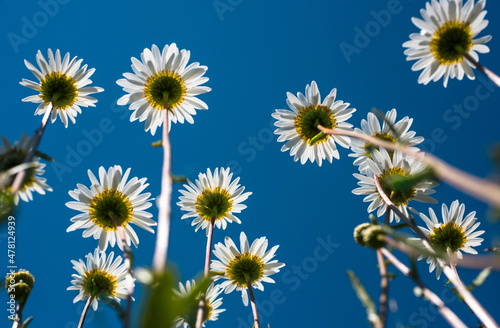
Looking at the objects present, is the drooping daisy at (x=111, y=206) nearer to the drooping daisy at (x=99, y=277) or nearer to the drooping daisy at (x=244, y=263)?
the drooping daisy at (x=99, y=277)

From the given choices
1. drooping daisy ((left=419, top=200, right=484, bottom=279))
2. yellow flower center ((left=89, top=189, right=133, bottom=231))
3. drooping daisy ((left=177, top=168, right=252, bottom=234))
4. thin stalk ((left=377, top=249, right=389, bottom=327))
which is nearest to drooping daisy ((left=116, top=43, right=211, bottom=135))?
yellow flower center ((left=89, top=189, right=133, bottom=231))

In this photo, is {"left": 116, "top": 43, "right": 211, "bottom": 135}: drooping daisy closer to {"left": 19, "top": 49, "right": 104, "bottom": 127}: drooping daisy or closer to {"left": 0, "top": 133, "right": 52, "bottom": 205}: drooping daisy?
{"left": 19, "top": 49, "right": 104, "bottom": 127}: drooping daisy

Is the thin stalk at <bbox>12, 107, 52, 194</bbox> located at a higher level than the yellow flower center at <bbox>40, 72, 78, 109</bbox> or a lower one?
lower

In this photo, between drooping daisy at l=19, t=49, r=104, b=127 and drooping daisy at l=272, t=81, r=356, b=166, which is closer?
drooping daisy at l=19, t=49, r=104, b=127

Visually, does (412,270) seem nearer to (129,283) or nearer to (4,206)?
(129,283)

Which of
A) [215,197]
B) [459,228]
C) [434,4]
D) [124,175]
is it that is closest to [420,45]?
[434,4]

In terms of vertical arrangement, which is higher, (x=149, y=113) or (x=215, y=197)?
(x=149, y=113)

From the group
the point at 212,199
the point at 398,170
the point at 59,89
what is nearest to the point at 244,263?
the point at 212,199
